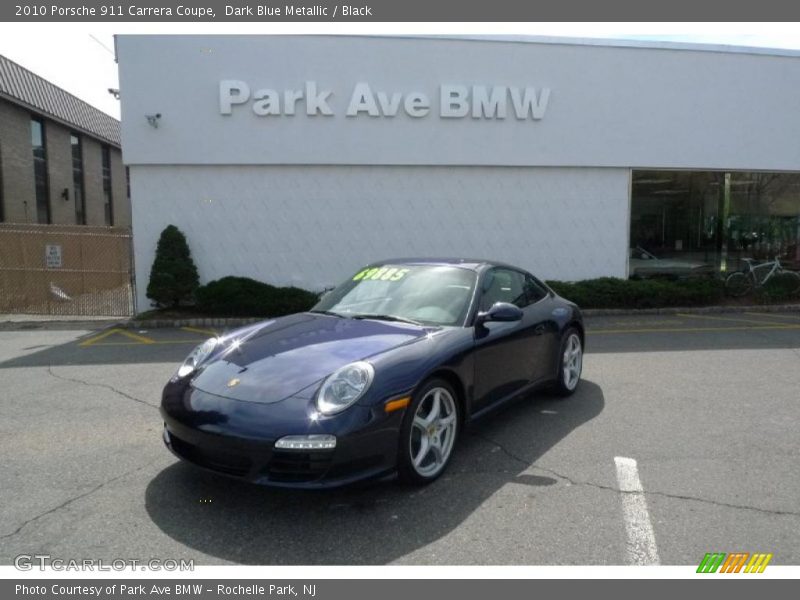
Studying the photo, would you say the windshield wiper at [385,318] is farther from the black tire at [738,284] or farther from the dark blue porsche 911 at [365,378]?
the black tire at [738,284]

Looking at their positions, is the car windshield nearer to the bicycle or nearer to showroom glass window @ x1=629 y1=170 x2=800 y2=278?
showroom glass window @ x1=629 y1=170 x2=800 y2=278

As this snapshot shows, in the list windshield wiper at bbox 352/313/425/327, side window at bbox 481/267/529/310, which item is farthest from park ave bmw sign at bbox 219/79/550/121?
windshield wiper at bbox 352/313/425/327

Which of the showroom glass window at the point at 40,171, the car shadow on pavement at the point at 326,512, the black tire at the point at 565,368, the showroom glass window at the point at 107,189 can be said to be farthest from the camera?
the showroom glass window at the point at 107,189

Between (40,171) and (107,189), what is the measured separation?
25.3ft

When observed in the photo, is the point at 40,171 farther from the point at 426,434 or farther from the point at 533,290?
the point at 426,434

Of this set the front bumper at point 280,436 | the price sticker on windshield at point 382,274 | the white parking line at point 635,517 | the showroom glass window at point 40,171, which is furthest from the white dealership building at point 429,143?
the showroom glass window at point 40,171

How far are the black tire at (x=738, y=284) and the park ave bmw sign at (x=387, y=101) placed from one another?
5.44 meters

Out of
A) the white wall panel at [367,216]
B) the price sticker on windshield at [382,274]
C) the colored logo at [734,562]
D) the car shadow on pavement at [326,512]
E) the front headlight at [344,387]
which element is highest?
the white wall panel at [367,216]

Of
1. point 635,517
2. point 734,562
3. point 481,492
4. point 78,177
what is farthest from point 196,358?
point 78,177

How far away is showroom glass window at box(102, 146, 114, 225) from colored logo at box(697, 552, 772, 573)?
34176 mm

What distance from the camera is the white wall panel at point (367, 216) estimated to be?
1202cm

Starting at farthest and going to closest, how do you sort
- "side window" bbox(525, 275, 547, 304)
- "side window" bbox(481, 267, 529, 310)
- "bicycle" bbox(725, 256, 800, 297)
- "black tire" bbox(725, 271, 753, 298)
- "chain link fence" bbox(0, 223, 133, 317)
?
"black tire" bbox(725, 271, 753, 298)
"bicycle" bbox(725, 256, 800, 297)
"chain link fence" bbox(0, 223, 133, 317)
"side window" bbox(525, 275, 547, 304)
"side window" bbox(481, 267, 529, 310)

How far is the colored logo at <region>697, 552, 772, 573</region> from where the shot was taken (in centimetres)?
286

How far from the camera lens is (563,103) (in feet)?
40.9
